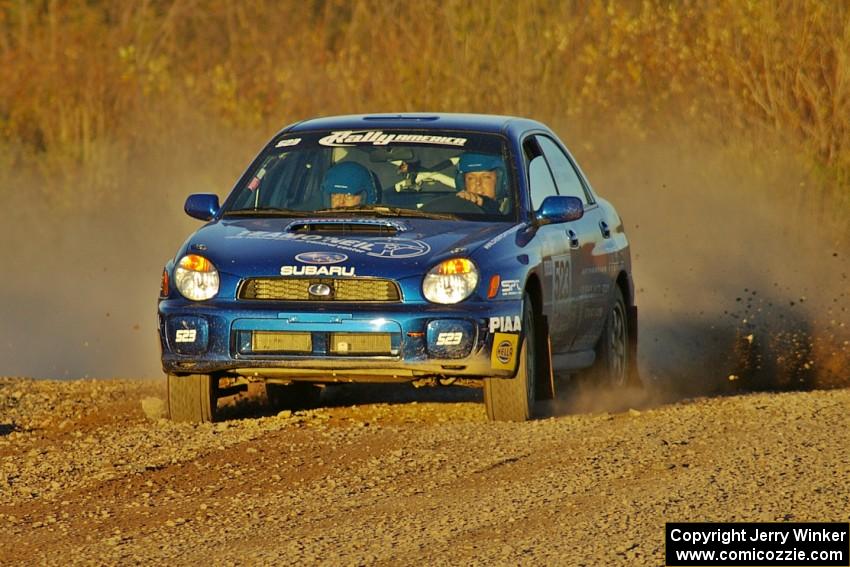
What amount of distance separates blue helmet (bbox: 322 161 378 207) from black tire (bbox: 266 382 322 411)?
127 cm

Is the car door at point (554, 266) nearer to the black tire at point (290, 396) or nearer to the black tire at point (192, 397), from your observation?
the black tire at point (290, 396)

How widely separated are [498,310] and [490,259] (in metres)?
0.26

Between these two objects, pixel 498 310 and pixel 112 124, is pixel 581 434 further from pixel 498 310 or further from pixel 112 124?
pixel 112 124

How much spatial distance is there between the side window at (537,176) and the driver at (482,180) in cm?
18

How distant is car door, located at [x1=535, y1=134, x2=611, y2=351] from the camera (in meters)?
10.6

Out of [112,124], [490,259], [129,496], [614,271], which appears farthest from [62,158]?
[129,496]

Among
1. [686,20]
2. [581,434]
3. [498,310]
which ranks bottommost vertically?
[581,434]

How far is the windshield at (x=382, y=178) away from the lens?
9.91m

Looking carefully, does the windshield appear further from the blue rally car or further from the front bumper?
the front bumper

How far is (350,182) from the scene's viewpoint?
397 inches

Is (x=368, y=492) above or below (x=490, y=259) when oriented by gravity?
below

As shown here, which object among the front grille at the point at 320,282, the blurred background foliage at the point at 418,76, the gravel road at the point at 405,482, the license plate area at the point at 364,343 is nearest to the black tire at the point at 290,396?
the gravel road at the point at 405,482

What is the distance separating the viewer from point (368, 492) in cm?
740

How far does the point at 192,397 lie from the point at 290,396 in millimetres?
1548
